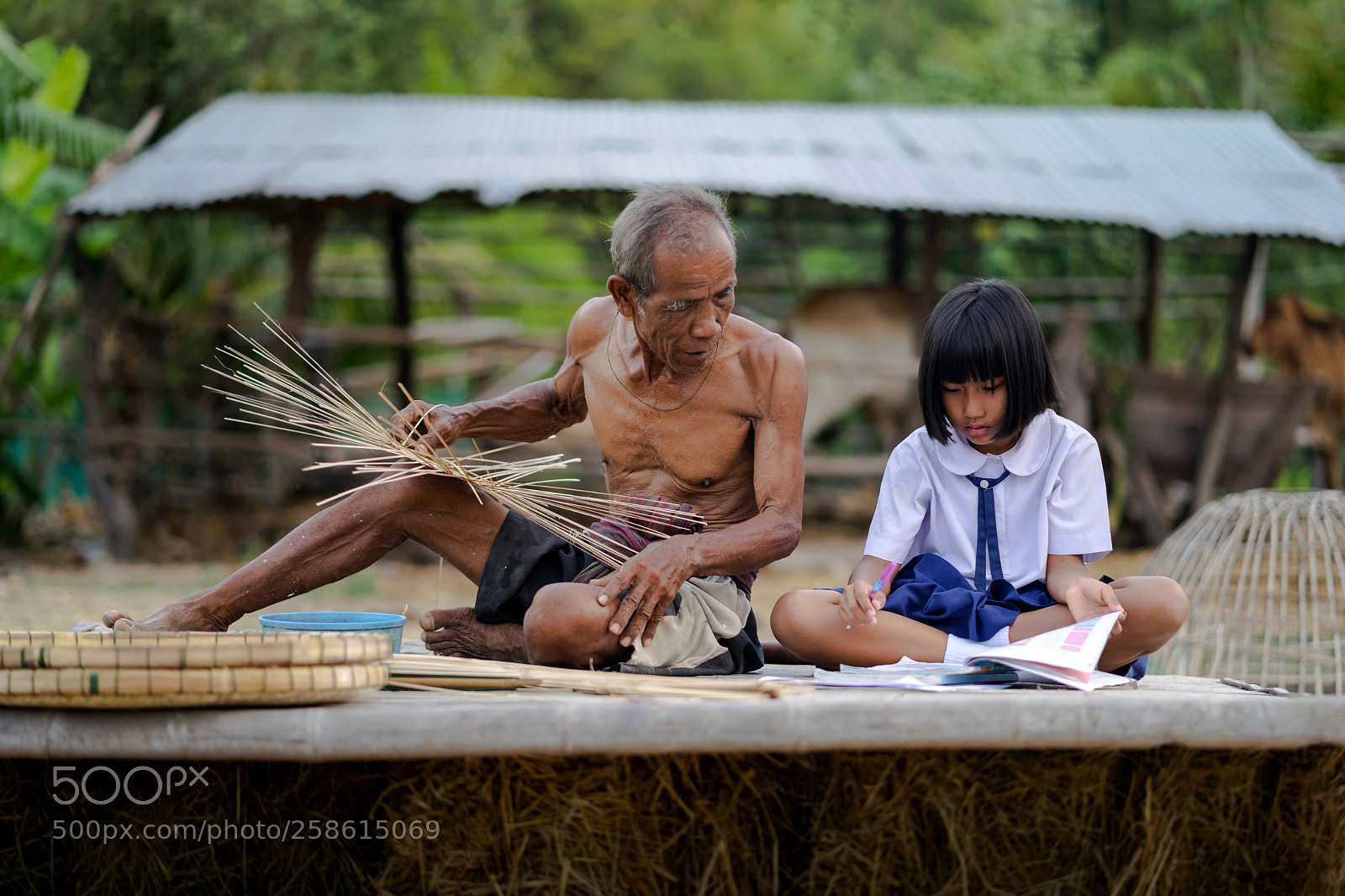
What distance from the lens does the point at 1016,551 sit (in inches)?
107

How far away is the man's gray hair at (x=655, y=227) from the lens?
8.28ft

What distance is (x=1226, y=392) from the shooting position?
840 centimetres

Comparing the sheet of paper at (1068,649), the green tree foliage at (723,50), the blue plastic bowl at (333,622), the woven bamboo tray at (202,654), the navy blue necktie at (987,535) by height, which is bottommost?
the blue plastic bowl at (333,622)

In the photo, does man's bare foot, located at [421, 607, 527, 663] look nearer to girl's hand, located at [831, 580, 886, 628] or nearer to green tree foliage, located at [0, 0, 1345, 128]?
girl's hand, located at [831, 580, 886, 628]

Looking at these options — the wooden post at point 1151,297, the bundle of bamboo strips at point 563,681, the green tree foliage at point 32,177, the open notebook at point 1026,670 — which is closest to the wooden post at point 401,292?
the green tree foliage at point 32,177

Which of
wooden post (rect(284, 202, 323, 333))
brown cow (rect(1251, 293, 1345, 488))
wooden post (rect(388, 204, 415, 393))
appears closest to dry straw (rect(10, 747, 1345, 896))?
wooden post (rect(284, 202, 323, 333))

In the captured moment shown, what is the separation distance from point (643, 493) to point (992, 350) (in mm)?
867

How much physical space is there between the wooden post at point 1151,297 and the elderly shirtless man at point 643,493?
269 inches

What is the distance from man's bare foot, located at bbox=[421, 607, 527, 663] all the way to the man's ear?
78cm

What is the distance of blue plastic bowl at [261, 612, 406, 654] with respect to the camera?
8.80 ft

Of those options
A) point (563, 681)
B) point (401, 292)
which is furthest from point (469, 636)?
point (401, 292)

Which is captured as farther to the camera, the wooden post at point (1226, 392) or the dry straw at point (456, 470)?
the wooden post at point (1226, 392)

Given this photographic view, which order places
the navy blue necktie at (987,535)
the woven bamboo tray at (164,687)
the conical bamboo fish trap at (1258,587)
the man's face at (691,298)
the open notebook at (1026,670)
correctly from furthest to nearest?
the conical bamboo fish trap at (1258,587), the navy blue necktie at (987,535), the man's face at (691,298), the open notebook at (1026,670), the woven bamboo tray at (164,687)

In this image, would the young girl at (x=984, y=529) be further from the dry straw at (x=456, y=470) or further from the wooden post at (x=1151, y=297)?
the wooden post at (x=1151, y=297)
